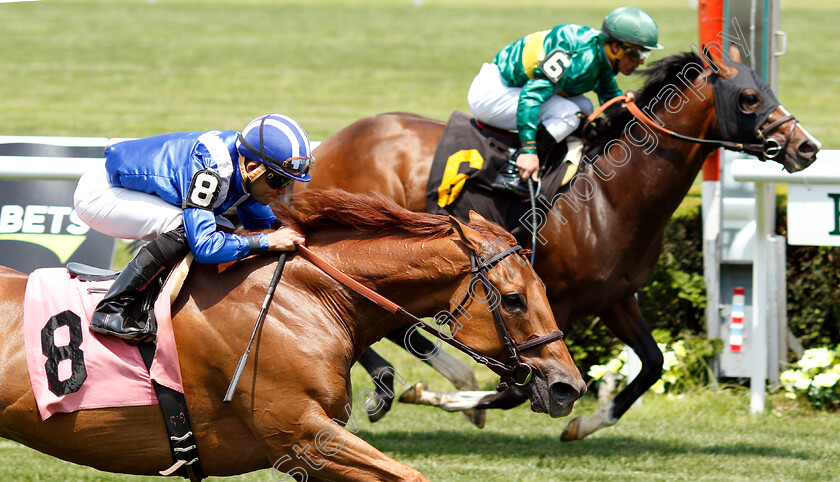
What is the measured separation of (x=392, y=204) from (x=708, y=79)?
95.6 inches

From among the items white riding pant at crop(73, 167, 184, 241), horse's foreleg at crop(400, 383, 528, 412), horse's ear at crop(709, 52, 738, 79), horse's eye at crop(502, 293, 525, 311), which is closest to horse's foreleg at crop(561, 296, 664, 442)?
horse's foreleg at crop(400, 383, 528, 412)

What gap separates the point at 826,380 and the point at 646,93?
196 centimetres

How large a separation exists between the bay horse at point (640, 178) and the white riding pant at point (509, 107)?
20 centimetres

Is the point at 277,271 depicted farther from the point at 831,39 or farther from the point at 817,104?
the point at 831,39

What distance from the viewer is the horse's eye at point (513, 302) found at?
3.28 metres

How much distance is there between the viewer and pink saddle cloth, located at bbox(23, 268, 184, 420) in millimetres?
3344

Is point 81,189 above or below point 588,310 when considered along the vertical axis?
above

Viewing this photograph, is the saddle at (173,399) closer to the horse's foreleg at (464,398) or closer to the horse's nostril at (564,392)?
the horse's nostril at (564,392)

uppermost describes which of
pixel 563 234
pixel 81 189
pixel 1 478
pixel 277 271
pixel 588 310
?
pixel 81 189

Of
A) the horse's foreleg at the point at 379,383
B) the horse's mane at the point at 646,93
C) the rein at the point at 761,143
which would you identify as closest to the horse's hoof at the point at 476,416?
the horse's foreleg at the point at 379,383

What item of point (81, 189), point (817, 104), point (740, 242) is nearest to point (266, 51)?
point (817, 104)

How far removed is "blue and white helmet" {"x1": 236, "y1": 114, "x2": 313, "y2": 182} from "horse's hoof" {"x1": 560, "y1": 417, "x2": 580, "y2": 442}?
8.16ft

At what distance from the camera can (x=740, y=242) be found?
20.6 ft

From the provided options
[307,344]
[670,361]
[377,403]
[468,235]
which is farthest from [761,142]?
[307,344]
